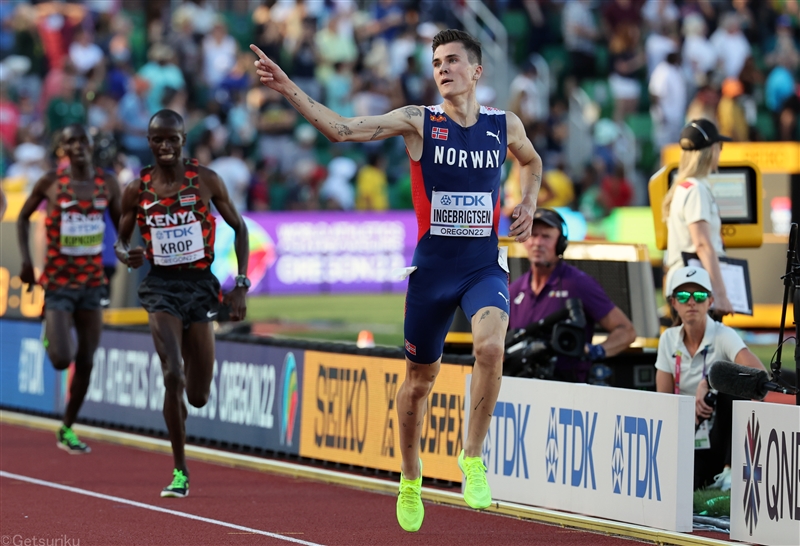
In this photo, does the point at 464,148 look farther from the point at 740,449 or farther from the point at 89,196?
the point at 89,196

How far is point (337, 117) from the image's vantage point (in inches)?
281

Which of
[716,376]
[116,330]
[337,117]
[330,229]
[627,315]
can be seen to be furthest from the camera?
[330,229]

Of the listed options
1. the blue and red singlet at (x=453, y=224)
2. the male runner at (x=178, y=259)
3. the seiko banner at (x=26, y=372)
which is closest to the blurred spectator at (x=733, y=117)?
the seiko banner at (x=26, y=372)

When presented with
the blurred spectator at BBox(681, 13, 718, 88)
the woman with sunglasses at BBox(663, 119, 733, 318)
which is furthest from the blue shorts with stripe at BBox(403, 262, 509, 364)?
the blurred spectator at BBox(681, 13, 718, 88)

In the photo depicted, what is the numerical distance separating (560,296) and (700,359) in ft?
4.11

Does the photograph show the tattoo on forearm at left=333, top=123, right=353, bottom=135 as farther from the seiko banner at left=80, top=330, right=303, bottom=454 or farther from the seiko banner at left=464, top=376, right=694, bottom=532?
the seiko banner at left=80, top=330, right=303, bottom=454

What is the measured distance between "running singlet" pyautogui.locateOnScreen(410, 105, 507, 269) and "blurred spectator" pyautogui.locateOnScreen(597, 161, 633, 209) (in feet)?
58.4

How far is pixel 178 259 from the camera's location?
30.9 feet

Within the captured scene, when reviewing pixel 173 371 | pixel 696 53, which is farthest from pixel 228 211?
pixel 696 53

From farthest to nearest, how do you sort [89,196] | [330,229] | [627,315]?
[330,229] → [89,196] → [627,315]

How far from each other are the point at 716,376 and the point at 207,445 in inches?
208

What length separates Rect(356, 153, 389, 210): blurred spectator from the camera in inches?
1006

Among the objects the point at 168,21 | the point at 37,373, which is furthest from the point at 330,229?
the point at 37,373

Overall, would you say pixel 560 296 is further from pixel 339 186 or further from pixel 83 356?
pixel 339 186
